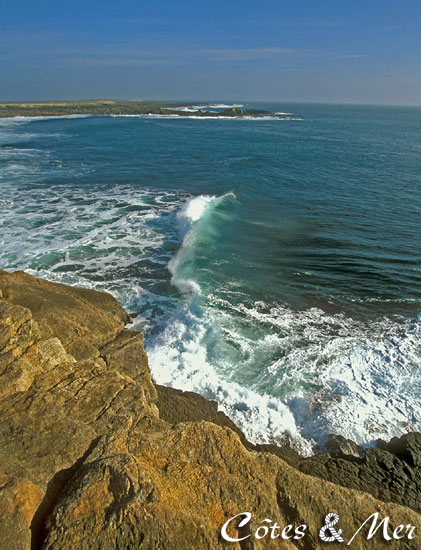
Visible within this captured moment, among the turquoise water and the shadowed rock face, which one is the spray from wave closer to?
the turquoise water

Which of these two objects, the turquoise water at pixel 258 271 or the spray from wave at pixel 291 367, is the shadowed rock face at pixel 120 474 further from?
the turquoise water at pixel 258 271

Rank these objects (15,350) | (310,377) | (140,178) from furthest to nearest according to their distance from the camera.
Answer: (140,178) < (310,377) < (15,350)

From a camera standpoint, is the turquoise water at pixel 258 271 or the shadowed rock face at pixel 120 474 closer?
the shadowed rock face at pixel 120 474

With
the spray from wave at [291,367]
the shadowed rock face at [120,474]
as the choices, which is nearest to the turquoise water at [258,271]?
the spray from wave at [291,367]

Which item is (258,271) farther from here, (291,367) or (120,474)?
(120,474)

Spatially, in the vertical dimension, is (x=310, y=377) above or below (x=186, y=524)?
below

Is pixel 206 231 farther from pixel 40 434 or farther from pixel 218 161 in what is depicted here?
pixel 218 161

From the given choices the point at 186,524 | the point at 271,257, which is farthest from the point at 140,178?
the point at 186,524
